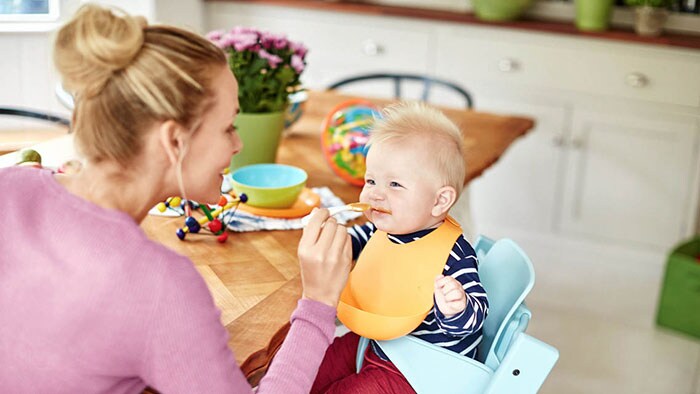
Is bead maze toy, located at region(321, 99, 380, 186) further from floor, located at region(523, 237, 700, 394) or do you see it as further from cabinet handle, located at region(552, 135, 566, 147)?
cabinet handle, located at region(552, 135, 566, 147)

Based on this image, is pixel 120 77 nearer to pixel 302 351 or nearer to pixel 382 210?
pixel 302 351

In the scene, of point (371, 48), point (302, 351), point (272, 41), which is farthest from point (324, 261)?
point (371, 48)

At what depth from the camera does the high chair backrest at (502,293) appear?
146cm

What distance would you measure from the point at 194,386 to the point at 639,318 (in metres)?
2.56

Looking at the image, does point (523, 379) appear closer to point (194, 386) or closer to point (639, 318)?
point (194, 386)

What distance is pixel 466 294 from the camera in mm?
1406

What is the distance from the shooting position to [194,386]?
1082mm

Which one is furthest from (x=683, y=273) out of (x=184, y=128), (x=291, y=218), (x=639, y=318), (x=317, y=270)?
(x=184, y=128)

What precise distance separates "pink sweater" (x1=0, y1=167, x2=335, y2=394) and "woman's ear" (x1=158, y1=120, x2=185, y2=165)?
110 mm

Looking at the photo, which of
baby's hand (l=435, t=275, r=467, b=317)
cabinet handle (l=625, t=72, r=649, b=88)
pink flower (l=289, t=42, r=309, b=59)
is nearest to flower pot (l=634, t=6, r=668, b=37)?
Answer: cabinet handle (l=625, t=72, r=649, b=88)

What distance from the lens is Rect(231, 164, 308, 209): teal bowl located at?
184cm

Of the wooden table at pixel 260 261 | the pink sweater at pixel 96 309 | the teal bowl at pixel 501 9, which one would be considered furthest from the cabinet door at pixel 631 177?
the pink sweater at pixel 96 309

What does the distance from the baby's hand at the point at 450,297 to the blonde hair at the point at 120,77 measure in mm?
520

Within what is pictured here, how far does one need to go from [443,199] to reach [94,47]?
699 mm
